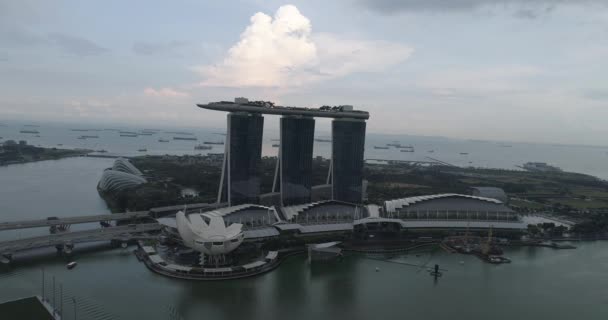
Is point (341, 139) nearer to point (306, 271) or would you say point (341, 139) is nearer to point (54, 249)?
point (306, 271)

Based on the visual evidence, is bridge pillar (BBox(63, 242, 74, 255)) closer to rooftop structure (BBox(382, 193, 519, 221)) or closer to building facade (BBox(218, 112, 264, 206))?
building facade (BBox(218, 112, 264, 206))

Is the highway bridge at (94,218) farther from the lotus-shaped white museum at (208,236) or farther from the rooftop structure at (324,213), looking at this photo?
the lotus-shaped white museum at (208,236)

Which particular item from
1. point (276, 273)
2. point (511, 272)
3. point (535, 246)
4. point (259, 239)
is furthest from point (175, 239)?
point (535, 246)

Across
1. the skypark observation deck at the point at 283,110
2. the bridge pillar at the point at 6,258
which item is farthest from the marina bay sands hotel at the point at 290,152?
the bridge pillar at the point at 6,258

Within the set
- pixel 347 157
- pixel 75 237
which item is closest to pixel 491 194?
pixel 347 157

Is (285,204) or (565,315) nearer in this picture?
(565,315)

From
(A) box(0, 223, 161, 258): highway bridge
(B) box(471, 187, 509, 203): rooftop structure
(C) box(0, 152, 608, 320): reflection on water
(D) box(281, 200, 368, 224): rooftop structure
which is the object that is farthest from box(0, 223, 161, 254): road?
(B) box(471, 187, 509, 203): rooftop structure
